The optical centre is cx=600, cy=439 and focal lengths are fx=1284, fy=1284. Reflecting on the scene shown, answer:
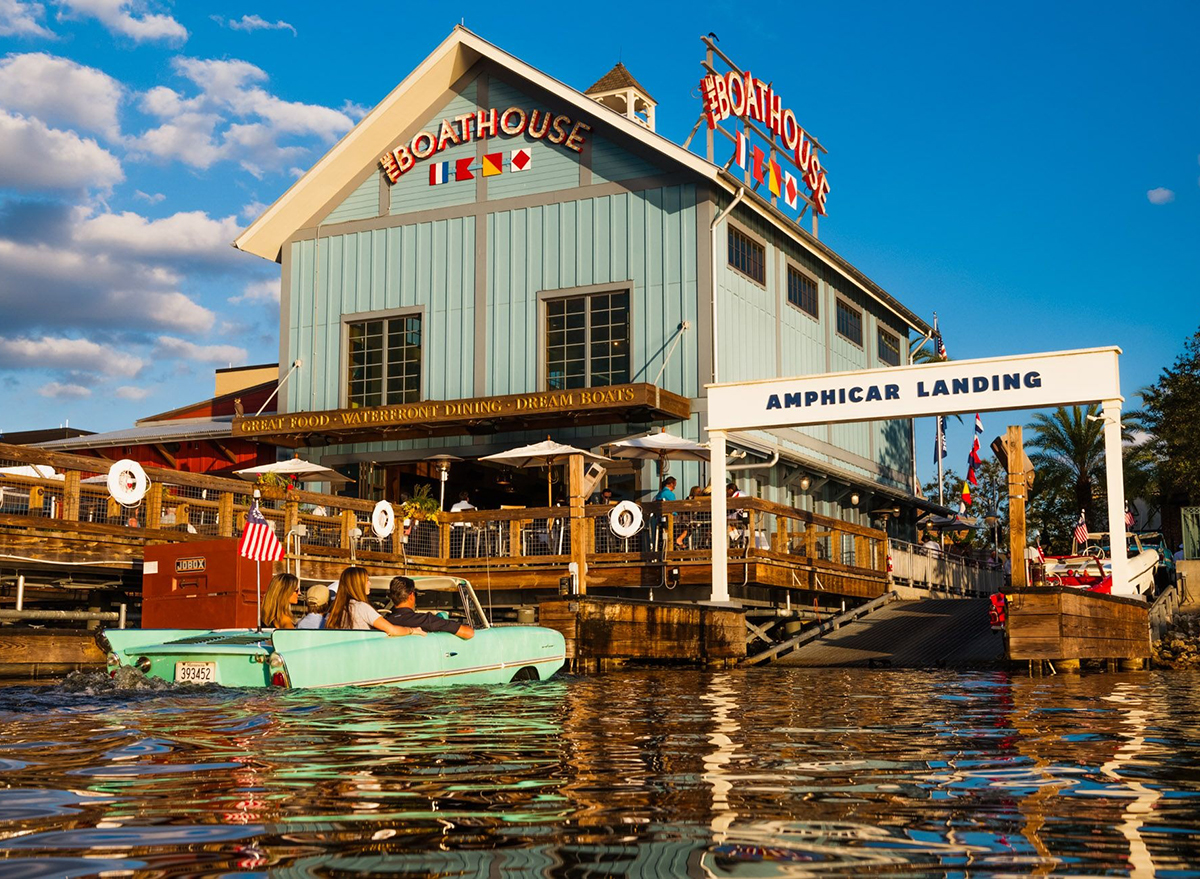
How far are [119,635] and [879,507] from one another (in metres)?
25.3

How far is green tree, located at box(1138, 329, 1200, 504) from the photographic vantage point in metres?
39.4

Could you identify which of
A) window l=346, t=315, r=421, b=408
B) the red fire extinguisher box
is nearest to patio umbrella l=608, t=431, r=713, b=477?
window l=346, t=315, r=421, b=408

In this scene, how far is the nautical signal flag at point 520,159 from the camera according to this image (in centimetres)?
2792

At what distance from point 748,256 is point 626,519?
27.9ft

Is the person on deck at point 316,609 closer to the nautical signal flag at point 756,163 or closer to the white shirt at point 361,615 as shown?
the white shirt at point 361,615

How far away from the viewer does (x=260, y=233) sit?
97.8 ft

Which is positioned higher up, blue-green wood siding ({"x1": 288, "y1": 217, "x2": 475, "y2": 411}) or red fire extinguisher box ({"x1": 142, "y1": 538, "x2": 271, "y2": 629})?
blue-green wood siding ({"x1": 288, "y1": 217, "x2": 475, "y2": 411})

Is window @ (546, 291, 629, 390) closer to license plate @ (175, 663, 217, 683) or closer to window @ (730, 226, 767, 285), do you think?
window @ (730, 226, 767, 285)

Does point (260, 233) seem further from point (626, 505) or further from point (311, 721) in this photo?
point (311, 721)

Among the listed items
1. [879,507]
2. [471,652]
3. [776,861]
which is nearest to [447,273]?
[879,507]

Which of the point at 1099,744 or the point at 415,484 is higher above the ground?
the point at 415,484

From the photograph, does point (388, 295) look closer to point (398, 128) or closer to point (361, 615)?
point (398, 128)

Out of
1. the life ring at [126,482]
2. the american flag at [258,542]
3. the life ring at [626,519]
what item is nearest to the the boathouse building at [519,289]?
the life ring at [626,519]

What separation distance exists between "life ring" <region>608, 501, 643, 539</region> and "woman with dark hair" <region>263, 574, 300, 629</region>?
9.10 metres
